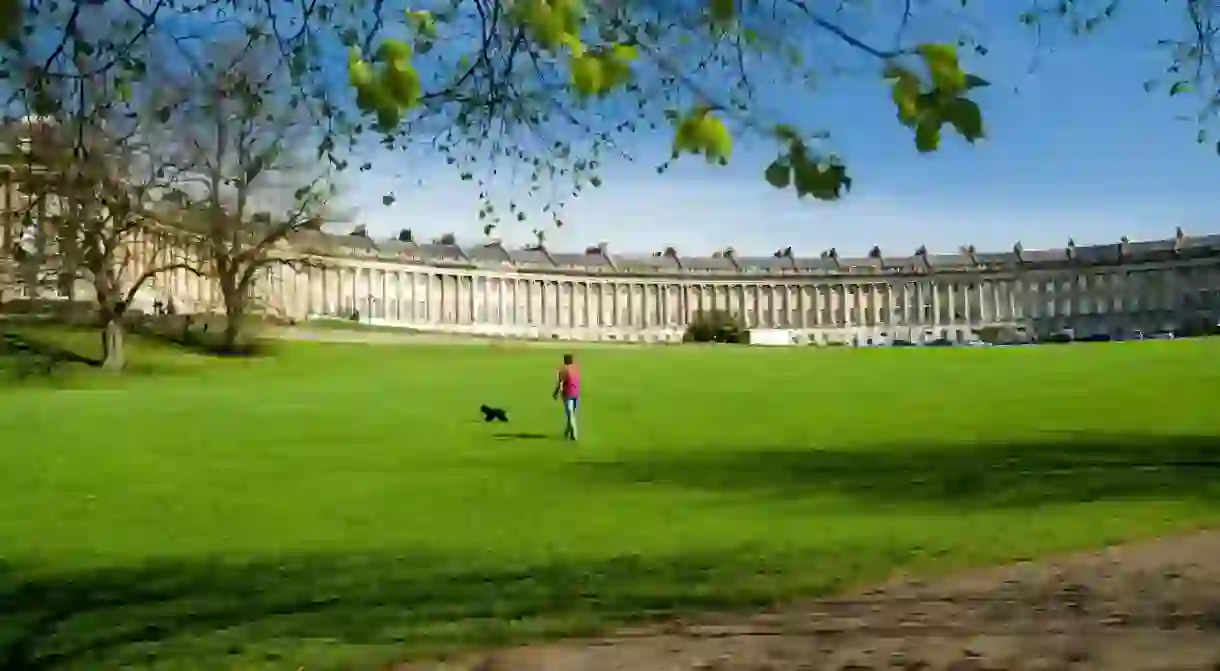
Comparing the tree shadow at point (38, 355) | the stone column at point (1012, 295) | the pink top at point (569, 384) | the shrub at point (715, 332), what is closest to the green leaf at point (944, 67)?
the pink top at point (569, 384)

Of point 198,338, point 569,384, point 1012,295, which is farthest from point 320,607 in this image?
point 1012,295

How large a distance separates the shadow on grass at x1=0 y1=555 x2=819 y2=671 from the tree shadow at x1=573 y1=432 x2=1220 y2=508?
6272mm

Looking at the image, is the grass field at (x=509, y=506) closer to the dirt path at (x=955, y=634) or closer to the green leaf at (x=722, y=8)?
the dirt path at (x=955, y=634)

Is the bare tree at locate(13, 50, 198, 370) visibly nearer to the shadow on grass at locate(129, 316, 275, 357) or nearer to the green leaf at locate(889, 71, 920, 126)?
the green leaf at locate(889, 71, 920, 126)

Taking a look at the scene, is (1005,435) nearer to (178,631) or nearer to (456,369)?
(178,631)

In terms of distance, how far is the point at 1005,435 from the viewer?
2672cm

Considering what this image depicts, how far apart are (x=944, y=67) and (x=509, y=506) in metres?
13.2

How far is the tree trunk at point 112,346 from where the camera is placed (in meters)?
52.3

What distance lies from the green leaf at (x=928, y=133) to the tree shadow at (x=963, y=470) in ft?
40.9

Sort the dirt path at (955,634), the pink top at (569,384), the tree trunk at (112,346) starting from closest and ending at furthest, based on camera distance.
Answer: the dirt path at (955,634), the pink top at (569,384), the tree trunk at (112,346)

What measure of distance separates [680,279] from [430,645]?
6629 inches

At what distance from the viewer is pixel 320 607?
33.2 feet

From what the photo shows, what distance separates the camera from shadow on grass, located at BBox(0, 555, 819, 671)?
28.7 feet

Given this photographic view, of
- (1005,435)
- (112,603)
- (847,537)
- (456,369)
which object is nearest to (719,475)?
(847,537)
